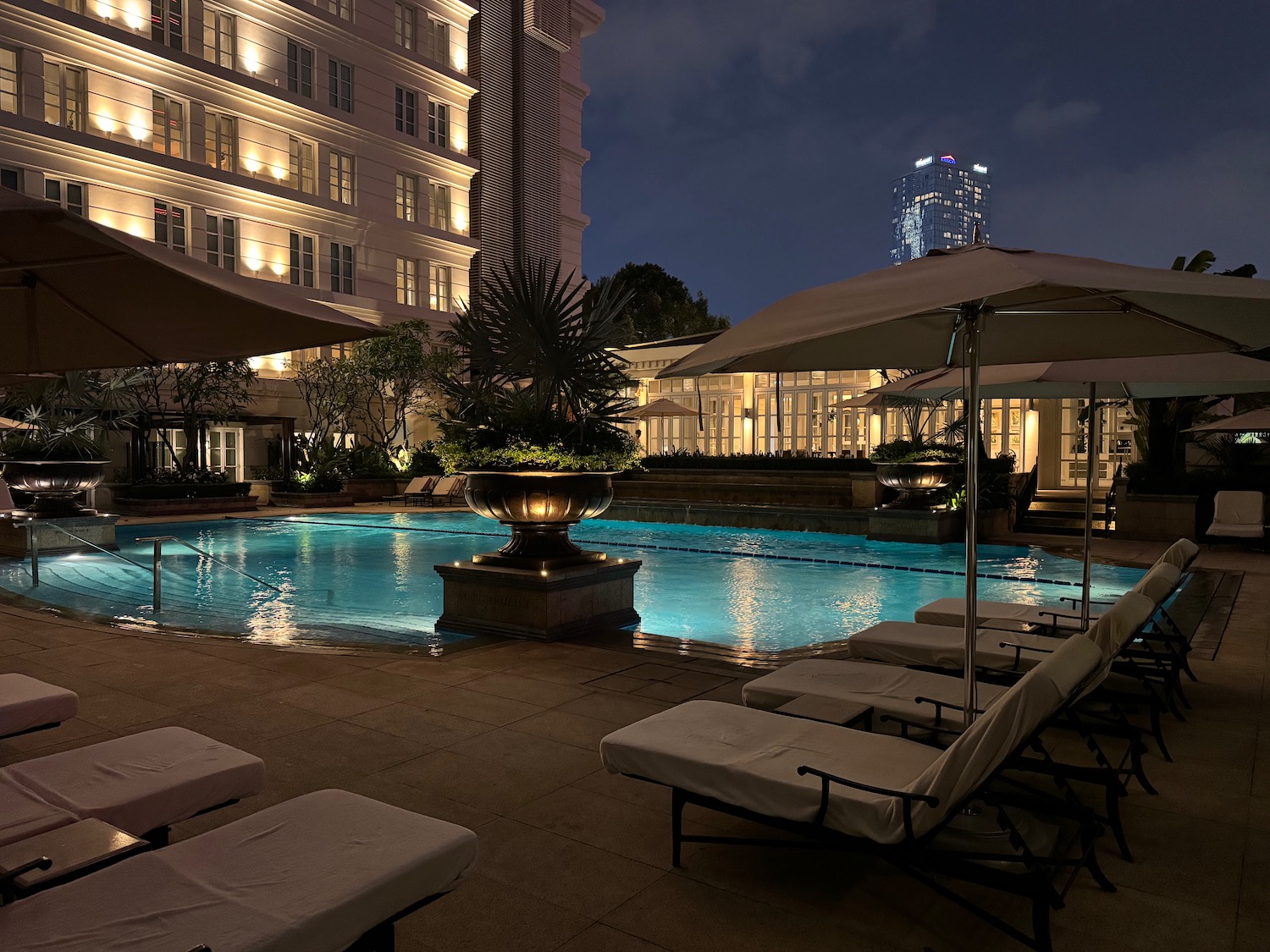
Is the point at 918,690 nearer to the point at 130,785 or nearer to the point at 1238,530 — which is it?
the point at 130,785

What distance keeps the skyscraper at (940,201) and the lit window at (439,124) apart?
138m

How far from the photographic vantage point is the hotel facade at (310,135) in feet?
84.2

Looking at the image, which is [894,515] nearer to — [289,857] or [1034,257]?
[1034,257]

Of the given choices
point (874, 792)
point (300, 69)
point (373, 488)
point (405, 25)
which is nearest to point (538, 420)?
point (874, 792)

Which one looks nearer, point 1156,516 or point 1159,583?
point 1159,583

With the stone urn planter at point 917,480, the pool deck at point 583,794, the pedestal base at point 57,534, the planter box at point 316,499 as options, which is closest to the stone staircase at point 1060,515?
the stone urn planter at point 917,480

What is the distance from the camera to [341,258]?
108 ft

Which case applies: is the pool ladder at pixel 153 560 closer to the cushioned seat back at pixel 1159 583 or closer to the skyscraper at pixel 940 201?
the cushioned seat back at pixel 1159 583

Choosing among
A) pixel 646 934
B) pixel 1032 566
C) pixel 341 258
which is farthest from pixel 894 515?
pixel 341 258

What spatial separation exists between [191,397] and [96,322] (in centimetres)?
2178

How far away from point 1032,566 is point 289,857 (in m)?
13.2

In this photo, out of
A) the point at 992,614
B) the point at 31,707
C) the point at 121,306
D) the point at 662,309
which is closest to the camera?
the point at 121,306

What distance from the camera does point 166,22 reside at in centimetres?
2778

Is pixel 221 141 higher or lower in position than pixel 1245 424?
higher
